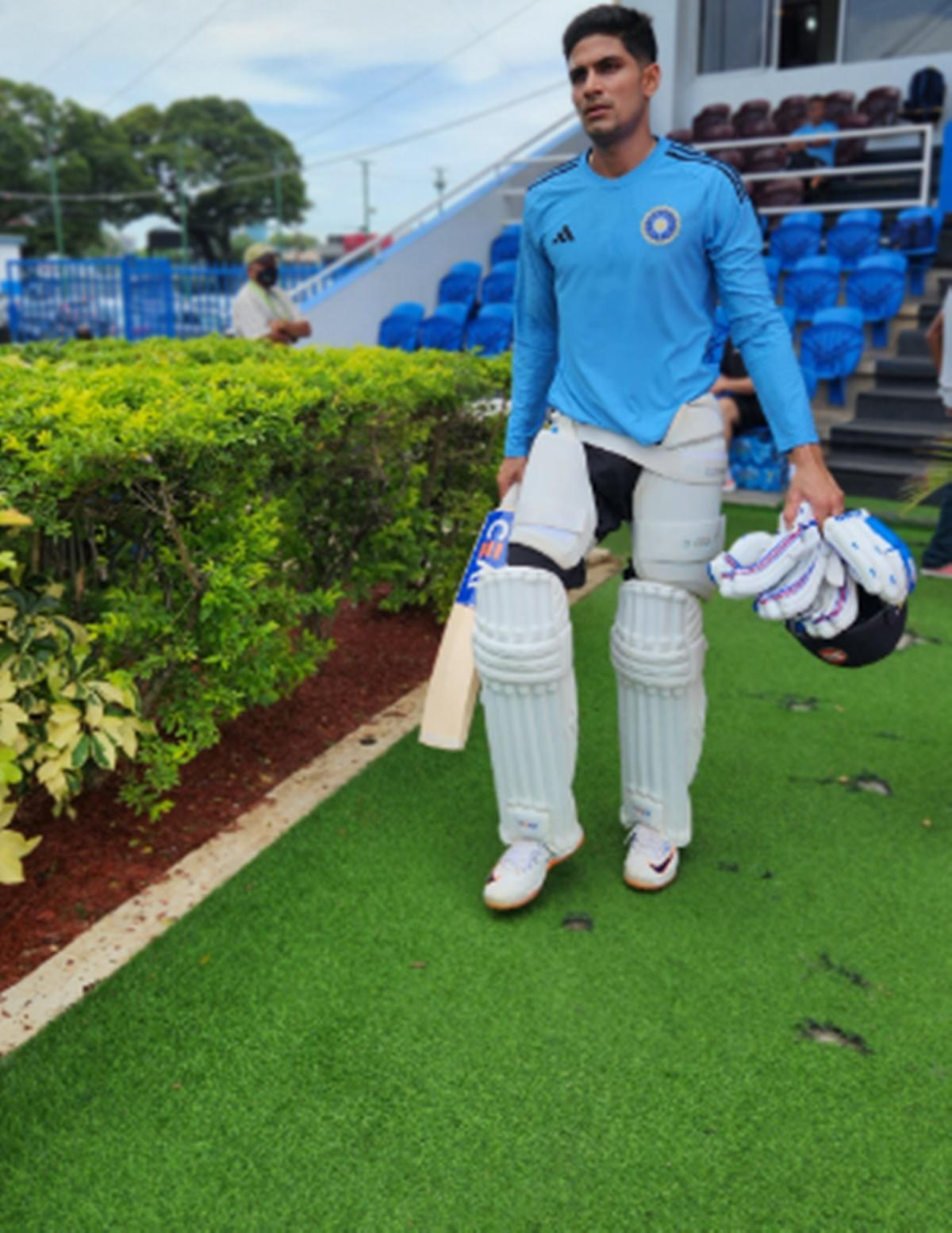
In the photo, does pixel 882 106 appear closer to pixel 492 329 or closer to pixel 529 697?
pixel 492 329

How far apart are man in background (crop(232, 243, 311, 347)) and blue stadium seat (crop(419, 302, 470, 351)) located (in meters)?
3.25

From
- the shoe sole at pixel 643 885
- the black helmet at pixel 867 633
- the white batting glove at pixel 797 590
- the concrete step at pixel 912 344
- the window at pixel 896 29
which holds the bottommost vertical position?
the shoe sole at pixel 643 885

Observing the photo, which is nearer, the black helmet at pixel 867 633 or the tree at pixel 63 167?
the black helmet at pixel 867 633

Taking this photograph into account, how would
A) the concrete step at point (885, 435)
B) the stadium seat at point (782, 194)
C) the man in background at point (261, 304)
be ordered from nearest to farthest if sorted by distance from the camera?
1. the man in background at point (261, 304)
2. the concrete step at point (885, 435)
3. the stadium seat at point (782, 194)

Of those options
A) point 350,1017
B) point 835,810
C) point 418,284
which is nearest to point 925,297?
point 418,284

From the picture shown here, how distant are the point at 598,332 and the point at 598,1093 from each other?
1.66m

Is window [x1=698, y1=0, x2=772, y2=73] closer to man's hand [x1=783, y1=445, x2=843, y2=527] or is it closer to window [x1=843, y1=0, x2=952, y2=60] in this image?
window [x1=843, y1=0, x2=952, y2=60]

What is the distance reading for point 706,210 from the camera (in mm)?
2371

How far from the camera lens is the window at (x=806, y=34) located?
14.6 metres

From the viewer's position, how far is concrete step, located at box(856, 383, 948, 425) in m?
8.53

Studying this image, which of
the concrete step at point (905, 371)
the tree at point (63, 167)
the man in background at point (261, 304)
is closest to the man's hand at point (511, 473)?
the man in background at point (261, 304)

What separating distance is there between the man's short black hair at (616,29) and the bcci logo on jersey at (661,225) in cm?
35

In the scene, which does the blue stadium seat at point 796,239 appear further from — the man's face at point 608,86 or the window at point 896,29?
the man's face at point 608,86

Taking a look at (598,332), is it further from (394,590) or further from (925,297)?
(925,297)
